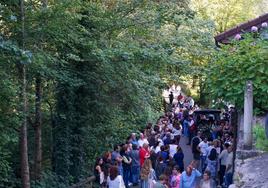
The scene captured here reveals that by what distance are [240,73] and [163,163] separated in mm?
5630

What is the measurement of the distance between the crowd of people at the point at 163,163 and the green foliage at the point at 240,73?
2354 mm

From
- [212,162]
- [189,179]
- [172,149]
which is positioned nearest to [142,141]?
[172,149]

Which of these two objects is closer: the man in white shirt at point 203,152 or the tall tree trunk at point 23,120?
the tall tree trunk at point 23,120

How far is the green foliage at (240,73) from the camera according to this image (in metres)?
9.84

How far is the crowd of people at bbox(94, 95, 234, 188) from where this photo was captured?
40.2ft

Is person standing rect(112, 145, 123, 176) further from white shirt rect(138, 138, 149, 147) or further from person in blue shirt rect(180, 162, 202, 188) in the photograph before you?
person in blue shirt rect(180, 162, 202, 188)

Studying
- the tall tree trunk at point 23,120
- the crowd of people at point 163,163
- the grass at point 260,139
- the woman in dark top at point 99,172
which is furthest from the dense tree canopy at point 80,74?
the grass at point 260,139

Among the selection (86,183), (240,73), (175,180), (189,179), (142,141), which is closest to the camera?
(240,73)

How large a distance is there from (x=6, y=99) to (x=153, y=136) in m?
7.56

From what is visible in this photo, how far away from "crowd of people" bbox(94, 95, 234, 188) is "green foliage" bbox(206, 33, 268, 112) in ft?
7.72

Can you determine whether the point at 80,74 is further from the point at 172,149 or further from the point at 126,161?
the point at 172,149

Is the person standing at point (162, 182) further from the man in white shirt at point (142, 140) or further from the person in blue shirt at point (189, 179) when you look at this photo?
the man in white shirt at point (142, 140)

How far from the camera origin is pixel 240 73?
10.1 meters

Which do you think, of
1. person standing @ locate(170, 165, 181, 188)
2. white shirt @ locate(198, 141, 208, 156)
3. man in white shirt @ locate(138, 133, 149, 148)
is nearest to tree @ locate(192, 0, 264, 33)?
man in white shirt @ locate(138, 133, 149, 148)
